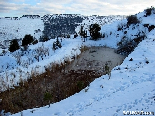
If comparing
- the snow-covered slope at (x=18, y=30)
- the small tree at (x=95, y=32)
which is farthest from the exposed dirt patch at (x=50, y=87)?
the snow-covered slope at (x=18, y=30)

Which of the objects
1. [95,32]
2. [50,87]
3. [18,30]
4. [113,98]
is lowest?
[50,87]

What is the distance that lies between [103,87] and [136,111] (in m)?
2.39

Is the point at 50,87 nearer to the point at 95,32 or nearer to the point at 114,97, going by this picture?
the point at 114,97

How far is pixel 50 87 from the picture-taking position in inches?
343

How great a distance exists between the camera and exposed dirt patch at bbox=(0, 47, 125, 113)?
6.91 metres

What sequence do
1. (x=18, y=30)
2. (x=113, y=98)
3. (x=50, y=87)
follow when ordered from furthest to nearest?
1. (x=18, y=30)
2. (x=50, y=87)
3. (x=113, y=98)

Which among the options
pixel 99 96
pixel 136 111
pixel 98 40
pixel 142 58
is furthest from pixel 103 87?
pixel 98 40

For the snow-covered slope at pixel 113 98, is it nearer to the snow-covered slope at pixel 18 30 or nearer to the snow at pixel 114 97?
the snow at pixel 114 97

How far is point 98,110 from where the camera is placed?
512cm

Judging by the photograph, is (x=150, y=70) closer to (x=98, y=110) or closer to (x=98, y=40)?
(x=98, y=110)

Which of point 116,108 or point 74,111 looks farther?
Result: point 74,111

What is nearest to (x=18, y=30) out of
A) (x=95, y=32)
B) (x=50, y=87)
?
(x=95, y=32)

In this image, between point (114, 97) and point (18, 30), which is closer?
point (114, 97)

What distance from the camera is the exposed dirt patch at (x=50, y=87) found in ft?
22.7
